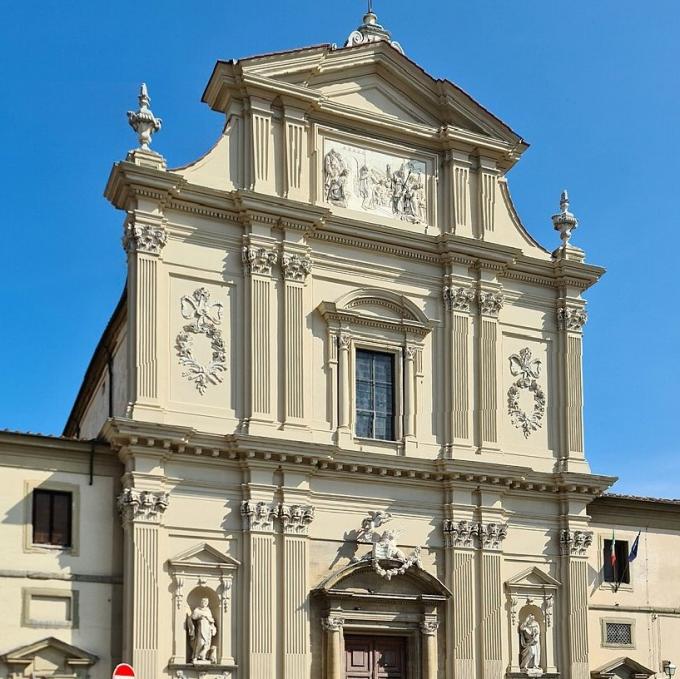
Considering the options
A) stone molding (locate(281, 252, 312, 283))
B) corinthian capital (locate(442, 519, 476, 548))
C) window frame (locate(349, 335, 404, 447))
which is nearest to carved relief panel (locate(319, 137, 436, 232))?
stone molding (locate(281, 252, 312, 283))

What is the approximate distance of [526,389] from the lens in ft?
99.5

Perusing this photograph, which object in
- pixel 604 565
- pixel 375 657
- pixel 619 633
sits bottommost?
pixel 375 657

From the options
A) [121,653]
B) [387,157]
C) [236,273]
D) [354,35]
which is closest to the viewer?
[121,653]

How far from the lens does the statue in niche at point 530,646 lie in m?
28.3

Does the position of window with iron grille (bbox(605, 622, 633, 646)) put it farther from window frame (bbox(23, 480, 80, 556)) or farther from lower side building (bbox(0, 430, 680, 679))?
window frame (bbox(23, 480, 80, 556))

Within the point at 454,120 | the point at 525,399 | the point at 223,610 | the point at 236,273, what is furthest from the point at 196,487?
the point at 454,120

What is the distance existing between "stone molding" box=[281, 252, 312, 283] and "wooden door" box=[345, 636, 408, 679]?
7.93m

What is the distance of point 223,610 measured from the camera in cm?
2508

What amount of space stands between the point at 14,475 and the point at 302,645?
686cm

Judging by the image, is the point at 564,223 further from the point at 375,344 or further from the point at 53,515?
the point at 53,515

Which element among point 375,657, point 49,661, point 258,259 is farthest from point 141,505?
point 375,657

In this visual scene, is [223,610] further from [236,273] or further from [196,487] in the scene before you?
[236,273]

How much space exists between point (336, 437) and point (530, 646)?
6739 millimetres

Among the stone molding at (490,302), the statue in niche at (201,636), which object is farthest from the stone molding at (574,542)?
the statue in niche at (201,636)
